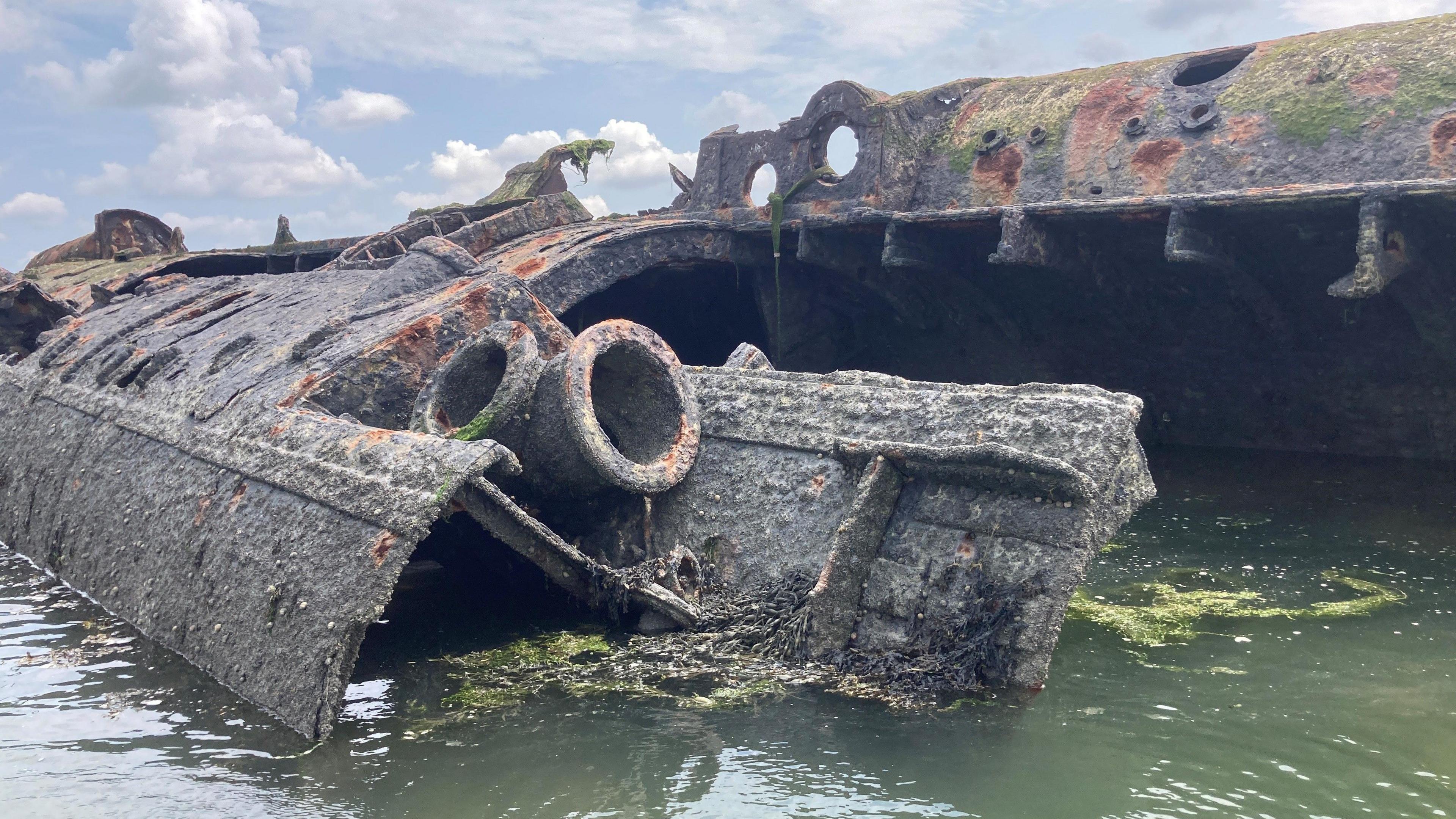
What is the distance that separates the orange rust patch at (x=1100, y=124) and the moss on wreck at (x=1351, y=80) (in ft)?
2.49

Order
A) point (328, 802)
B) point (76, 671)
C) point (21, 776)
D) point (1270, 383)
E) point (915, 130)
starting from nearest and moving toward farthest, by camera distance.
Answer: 1. point (328, 802)
2. point (21, 776)
3. point (76, 671)
4. point (1270, 383)
5. point (915, 130)

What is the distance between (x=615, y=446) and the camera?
20.7 feet

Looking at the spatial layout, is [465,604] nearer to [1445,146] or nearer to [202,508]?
[202,508]

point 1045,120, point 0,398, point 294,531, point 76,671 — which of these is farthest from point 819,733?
point 0,398

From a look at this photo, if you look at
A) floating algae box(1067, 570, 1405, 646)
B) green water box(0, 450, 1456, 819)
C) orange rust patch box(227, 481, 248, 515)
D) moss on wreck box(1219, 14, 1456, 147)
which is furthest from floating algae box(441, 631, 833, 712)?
moss on wreck box(1219, 14, 1456, 147)

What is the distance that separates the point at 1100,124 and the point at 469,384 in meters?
6.67

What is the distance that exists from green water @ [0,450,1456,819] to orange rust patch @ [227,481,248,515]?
78 cm

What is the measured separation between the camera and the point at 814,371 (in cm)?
1242

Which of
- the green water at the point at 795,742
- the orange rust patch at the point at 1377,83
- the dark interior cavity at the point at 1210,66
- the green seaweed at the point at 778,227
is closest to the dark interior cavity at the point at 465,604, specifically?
the green water at the point at 795,742

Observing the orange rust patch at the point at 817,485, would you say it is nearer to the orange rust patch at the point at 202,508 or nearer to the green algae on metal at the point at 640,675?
the green algae on metal at the point at 640,675

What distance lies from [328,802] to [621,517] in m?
2.35

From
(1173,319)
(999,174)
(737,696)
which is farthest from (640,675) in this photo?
(999,174)

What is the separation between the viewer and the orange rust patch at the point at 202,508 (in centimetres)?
538

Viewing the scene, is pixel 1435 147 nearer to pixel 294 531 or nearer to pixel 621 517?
pixel 621 517
